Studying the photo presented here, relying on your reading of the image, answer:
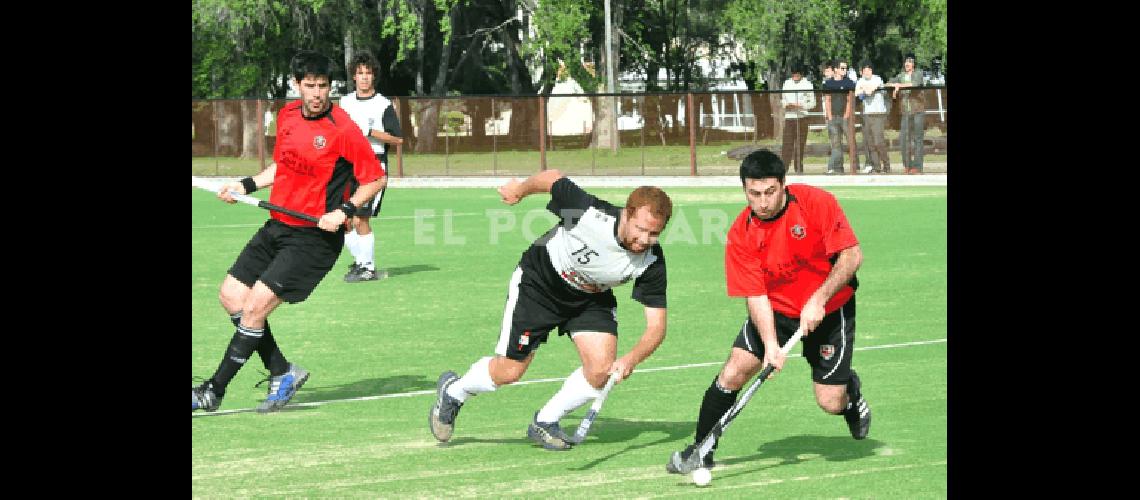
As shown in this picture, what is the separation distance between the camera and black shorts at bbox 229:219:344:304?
10.3 m

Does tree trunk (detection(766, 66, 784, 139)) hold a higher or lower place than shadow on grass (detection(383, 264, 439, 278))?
higher

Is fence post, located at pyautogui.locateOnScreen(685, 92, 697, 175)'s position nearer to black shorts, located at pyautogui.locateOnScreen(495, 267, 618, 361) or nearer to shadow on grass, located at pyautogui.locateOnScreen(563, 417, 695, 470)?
shadow on grass, located at pyautogui.locateOnScreen(563, 417, 695, 470)

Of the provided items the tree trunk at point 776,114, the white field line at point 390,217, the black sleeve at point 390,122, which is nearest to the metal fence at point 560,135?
the tree trunk at point 776,114

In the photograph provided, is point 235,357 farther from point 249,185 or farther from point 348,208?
point 249,185

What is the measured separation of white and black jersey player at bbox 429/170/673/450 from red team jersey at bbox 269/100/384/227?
171cm

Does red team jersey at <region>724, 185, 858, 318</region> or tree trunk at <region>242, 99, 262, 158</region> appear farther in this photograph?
tree trunk at <region>242, 99, 262, 158</region>

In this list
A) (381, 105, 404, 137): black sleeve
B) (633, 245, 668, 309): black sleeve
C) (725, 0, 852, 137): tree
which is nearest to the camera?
(633, 245, 668, 309): black sleeve

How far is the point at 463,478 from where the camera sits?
8.41 meters

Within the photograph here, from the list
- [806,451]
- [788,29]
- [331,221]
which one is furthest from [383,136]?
[788,29]

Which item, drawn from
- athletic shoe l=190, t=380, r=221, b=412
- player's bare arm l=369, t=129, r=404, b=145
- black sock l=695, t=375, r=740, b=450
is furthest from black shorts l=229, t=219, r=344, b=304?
player's bare arm l=369, t=129, r=404, b=145

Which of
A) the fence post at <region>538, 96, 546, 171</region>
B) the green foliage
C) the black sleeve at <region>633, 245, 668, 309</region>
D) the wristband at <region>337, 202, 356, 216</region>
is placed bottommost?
the black sleeve at <region>633, 245, 668, 309</region>

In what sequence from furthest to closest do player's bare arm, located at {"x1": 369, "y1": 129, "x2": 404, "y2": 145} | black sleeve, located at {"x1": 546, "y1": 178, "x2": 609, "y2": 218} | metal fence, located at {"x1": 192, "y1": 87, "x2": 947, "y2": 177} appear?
metal fence, located at {"x1": 192, "y1": 87, "x2": 947, "y2": 177}
player's bare arm, located at {"x1": 369, "y1": 129, "x2": 404, "y2": 145}
black sleeve, located at {"x1": 546, "y1": 178, "x2": 609, "y2": 218}
